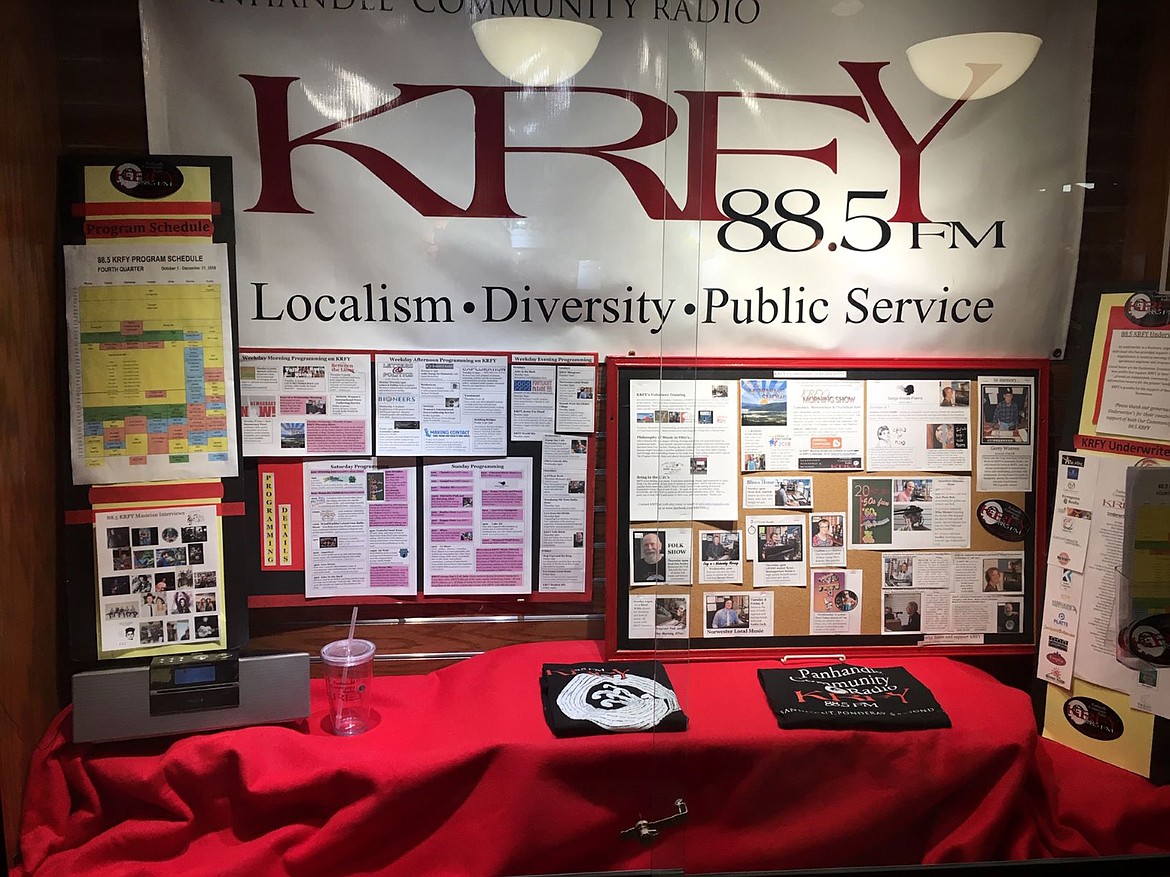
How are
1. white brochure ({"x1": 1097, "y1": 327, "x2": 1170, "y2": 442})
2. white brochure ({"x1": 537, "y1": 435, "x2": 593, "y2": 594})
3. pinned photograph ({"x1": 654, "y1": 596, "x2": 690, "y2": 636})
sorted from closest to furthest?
white brochure ({"x1": 1097, "y1": 327, "x2": 1170, "y2": 442}) → pinned photograph ({"x1": 654, "y1": 596, "x2": 690, "y2": 636}) → white brochure ({"x1": 537, "y1": 435, "x2": 593, "y2": 594})

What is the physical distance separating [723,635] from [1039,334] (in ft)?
3.22

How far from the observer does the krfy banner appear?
1.83m

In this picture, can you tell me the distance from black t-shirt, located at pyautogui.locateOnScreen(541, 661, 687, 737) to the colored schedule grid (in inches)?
35.6

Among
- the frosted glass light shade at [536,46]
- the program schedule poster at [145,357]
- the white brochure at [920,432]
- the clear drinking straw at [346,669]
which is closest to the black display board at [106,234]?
the program schedule poster at [145,357]

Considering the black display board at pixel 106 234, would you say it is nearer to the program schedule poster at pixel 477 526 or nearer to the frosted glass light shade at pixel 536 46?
the program schedule poster at pixel 477 526

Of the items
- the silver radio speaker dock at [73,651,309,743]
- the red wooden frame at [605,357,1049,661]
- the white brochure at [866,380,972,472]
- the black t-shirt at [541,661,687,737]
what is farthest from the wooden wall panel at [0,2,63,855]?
the white brochure at [866,380,972,472]

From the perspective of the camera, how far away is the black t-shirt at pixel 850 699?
1.80 m

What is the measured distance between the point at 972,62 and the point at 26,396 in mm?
2062

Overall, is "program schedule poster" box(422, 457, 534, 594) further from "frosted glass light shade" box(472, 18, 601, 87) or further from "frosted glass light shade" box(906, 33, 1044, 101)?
"frosted glass light shade" box(906, 33, 1044, 101)

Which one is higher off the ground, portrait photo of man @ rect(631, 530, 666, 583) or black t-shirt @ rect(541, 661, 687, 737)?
portrait photo of man @ rect(631, 530, 666, 583)

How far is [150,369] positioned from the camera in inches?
72.1

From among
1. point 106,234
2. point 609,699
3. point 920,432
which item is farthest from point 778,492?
point 106,234

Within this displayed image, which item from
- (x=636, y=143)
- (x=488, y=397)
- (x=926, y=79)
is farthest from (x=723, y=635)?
(x=926, y=79)

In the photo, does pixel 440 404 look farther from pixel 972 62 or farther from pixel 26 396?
pixel 972 62
